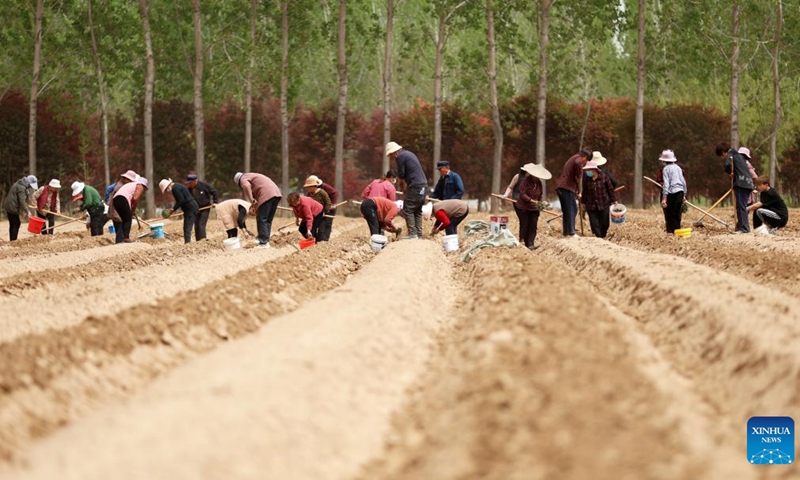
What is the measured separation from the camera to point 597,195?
1648 cm

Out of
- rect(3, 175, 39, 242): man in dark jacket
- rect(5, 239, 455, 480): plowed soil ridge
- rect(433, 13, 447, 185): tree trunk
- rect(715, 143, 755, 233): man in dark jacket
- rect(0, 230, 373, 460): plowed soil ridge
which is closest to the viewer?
rect(5, 239, 455, 480): plowed soil ridge

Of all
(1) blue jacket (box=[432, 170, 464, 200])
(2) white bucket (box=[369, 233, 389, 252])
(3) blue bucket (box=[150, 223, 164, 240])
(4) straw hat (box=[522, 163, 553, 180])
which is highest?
(4) straw hat (box=[522, 163, 553, 180])

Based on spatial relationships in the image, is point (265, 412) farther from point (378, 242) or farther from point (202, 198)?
point (202, 198)

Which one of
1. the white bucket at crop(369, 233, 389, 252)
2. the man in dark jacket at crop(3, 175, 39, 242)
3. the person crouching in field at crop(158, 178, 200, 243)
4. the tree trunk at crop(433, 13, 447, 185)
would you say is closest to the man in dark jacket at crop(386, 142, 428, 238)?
the white bucket at crop(369, 233, 389, 252)

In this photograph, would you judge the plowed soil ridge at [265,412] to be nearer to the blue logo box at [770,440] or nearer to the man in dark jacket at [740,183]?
the blue logo box at [770,440]

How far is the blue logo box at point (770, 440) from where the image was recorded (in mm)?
4957

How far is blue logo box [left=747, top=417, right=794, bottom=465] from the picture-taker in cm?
496

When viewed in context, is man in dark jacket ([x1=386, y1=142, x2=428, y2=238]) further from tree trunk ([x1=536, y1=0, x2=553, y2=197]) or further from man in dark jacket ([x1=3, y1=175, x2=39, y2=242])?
tree trunk ([x1=536, y1=0, x2=553, y2=197])

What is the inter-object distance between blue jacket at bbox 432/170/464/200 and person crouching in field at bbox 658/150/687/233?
10.9 feet

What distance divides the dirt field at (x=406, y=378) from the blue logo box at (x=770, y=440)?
0.27 feet

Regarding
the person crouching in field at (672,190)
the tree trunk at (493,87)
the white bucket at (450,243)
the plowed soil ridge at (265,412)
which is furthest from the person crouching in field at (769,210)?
the tree trunk at (493,87)

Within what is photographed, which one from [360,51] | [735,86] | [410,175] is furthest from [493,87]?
[410,175]

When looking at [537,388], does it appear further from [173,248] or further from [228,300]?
[173,248]

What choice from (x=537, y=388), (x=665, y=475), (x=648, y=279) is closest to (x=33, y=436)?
(x=537, y=388)
